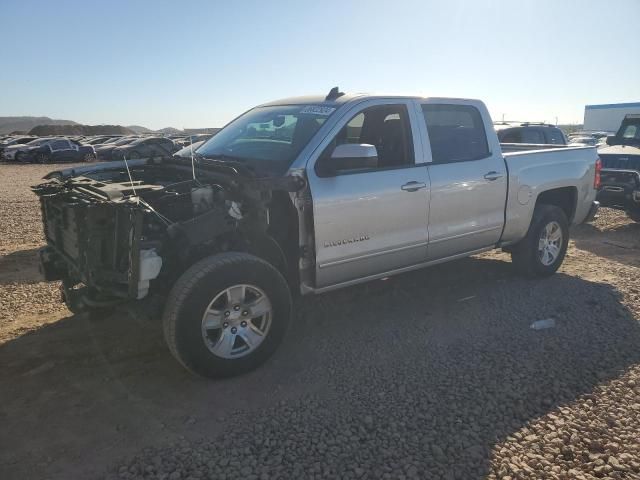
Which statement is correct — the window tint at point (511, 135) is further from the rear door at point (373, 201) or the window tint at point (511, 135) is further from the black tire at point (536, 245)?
the rear door at point (373, 201)

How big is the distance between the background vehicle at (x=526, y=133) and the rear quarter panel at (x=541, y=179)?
14.2ft

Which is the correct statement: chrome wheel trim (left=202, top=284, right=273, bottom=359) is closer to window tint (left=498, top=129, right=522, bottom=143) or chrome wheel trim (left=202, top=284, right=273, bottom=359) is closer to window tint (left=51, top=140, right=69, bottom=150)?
window tint (left=498, top=129, right=522, bottom=143)

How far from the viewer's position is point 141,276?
3.27 m

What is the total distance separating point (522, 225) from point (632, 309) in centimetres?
133

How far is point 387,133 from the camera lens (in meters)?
4.65

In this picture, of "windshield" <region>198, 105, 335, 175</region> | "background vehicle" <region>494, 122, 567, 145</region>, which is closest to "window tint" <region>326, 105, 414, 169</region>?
"windshield" <region>198, 105, 335, 175</region>

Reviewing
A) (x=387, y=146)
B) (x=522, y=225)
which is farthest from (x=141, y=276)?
(x=522, y=225)

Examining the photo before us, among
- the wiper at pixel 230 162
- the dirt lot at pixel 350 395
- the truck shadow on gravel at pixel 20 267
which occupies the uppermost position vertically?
the wiper at pixel 230 162

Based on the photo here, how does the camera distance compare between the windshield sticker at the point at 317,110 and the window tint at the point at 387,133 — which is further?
the window tint at the point at 387,133

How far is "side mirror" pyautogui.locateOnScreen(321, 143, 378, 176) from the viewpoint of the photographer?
386cm

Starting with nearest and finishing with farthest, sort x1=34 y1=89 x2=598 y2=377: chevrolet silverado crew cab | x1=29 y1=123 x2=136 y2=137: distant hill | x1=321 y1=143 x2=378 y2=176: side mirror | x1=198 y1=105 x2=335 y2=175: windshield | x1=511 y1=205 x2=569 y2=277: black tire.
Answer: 1. x1=34 y1=89 x2=598 y2=377: chevrolet silverado crew cab
2. x1=321 y1=143 x2=378 y2=176: side mirror
3. x1=198 y1=105 x2=335 y2=175: windshield
4. x1=511 y1=205 x2=569 y2=277: black tire
5. x1=29 y1=123 x2=136 y2=137: distant hill

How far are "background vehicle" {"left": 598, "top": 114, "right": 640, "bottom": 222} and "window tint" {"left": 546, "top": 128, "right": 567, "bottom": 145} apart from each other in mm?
1045

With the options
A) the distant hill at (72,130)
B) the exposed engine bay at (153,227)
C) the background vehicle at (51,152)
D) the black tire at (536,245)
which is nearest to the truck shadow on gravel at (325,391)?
the exposed engine bay at (153,227)

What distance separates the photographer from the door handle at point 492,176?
506cm
